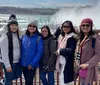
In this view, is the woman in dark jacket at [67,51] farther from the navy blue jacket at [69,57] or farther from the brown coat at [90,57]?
the brown coat at [90,57]

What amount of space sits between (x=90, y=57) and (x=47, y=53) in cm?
66

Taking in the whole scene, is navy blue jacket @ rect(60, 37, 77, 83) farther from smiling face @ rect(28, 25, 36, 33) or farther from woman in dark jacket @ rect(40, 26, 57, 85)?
smiling face @ rect(28, 25, 36, 33)

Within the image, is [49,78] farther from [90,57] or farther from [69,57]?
[90,57]

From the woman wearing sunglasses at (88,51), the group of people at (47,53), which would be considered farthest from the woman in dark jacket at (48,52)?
the woman wearing sunglasses at (88,51)

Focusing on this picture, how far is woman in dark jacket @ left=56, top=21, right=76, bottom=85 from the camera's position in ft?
11.3

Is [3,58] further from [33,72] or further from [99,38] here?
[99,38]

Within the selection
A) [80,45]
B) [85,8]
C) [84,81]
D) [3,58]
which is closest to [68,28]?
[80,45]

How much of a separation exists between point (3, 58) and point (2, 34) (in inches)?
11.8

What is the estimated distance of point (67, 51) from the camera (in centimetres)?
341

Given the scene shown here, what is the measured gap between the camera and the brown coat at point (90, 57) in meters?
3.21

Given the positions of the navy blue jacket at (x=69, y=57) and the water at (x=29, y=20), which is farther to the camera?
the water at (x=29, y=20)

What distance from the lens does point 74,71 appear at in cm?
346

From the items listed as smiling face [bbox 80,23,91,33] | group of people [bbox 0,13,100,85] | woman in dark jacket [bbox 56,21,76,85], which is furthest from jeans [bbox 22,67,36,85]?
smiling face [bbox 80,23,91,33]

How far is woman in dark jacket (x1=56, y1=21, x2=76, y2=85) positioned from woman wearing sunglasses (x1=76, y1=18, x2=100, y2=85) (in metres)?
0.17
